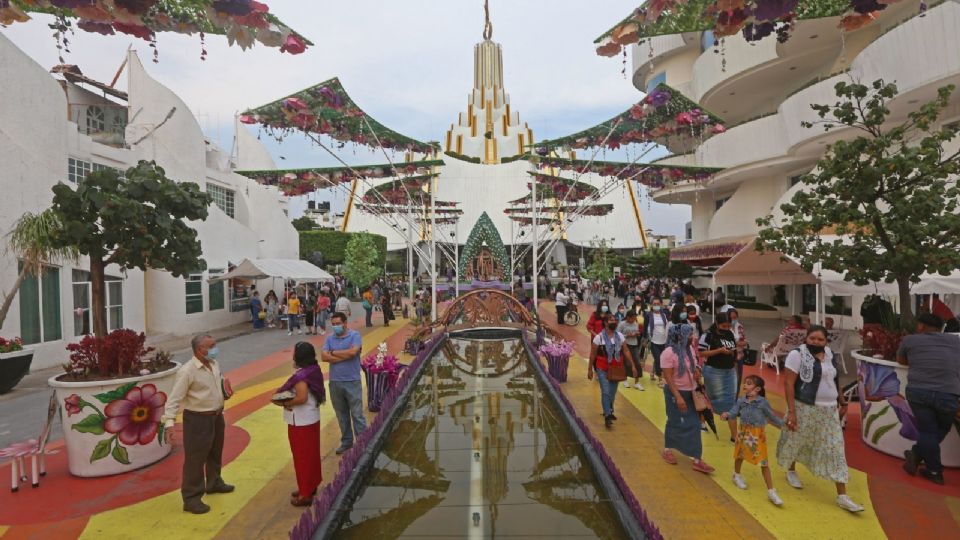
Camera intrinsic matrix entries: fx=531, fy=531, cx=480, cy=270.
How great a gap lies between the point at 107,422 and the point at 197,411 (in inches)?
58.0

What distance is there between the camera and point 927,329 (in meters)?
5.14

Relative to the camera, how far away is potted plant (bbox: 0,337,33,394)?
908 centimetres

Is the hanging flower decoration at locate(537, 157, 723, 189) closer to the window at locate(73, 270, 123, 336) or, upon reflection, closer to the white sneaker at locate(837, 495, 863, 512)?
the window at locate(73, 270, 123, 336)

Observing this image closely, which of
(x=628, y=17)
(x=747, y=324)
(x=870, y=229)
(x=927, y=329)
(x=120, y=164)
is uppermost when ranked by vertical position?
(x=120, y=164)

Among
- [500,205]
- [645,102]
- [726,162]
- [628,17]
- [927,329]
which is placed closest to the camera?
[628,17]

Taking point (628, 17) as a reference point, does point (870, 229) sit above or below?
below

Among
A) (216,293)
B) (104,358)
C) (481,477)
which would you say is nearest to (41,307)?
(216,293)

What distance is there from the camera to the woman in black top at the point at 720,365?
5980 mm

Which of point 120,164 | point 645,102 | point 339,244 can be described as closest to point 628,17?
point 645,102

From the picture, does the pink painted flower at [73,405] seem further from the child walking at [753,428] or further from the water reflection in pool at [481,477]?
the child walking at [753,428]

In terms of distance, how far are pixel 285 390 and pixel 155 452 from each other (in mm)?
2398

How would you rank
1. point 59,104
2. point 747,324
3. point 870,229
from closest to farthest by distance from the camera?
1. point 870,229
2. point 59,104
3. point 747,324

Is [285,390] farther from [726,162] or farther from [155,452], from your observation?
[726,162]

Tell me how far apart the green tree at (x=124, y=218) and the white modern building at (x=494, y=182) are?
41.8 meters
